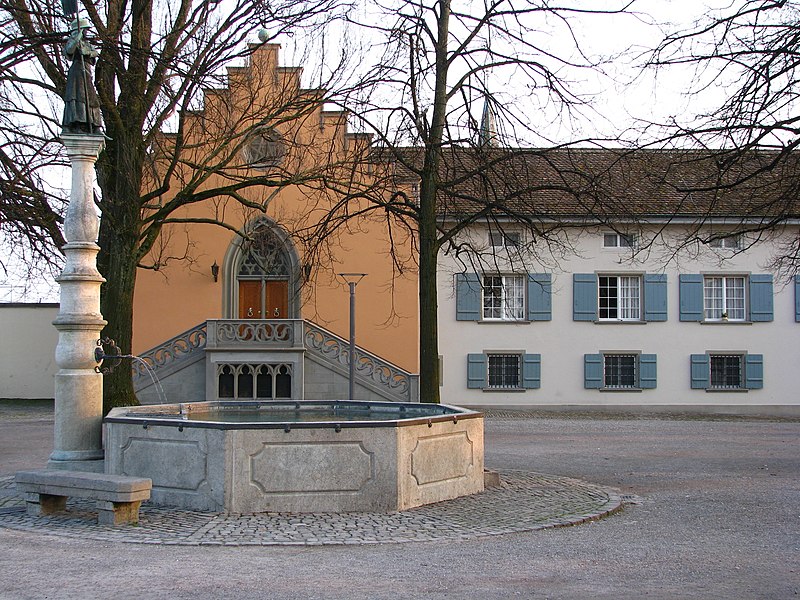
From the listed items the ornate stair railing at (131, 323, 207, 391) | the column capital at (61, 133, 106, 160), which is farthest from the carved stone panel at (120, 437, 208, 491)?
the ornate stair railing at (131, 323, 207, 391)

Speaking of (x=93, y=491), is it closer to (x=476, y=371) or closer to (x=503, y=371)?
(x=476, y=371)

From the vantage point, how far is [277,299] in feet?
98.3

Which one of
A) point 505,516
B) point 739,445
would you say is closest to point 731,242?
point 739,445

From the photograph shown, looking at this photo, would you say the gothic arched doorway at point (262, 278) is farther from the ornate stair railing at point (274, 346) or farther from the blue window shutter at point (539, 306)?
the blue window shutter at point (539, 306)

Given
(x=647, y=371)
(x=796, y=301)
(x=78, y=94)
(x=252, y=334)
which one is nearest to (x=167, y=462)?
(x=78, y=94)

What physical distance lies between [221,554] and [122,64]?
10.6 m

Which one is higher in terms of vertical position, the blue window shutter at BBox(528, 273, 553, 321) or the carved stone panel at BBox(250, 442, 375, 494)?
the blue window shutter at BBox(528, 273, 553, 321)

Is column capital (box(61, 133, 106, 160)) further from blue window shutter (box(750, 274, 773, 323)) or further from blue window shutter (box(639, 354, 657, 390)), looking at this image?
blue window shutter (box(750, 274, 773, 323))

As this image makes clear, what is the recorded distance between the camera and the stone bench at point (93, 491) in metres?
9.51

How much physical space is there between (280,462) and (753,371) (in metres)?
22.7

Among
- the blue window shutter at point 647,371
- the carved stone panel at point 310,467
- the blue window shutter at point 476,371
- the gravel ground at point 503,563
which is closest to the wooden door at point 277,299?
the blue window shutter at point 476,371

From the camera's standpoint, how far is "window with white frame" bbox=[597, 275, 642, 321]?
29.9 metres

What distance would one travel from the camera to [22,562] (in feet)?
26.1

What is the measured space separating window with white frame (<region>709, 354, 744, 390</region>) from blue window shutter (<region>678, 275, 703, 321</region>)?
1.40 metres
